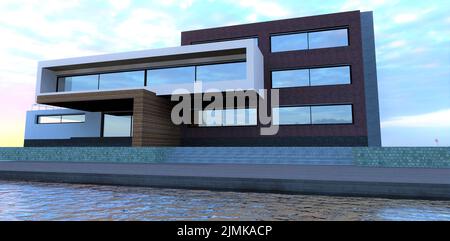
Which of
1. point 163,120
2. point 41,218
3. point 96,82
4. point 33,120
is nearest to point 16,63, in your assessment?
point 96,82

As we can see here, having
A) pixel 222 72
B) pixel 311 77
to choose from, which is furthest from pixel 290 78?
pixel 222 72

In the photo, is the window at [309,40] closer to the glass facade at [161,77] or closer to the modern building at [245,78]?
the modern building at [245,78]

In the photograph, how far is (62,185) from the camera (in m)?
7.79

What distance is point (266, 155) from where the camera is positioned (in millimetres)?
14109

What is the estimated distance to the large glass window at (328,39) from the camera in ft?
59.9

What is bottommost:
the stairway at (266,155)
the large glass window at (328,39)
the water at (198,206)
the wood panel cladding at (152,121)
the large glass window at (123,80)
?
the water at (198,206)

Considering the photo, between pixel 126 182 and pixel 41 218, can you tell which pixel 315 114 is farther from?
pixel 41 218

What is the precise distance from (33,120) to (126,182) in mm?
21886

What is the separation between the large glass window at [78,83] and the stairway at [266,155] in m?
8.92

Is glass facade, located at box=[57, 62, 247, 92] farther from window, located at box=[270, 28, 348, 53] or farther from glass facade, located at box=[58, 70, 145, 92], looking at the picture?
window, located at box=[270, 28, 348, 53]

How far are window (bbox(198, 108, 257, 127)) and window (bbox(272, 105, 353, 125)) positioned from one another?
1.61 meters

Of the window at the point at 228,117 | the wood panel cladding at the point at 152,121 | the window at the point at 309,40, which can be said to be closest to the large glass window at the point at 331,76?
the window at the point at 309,40

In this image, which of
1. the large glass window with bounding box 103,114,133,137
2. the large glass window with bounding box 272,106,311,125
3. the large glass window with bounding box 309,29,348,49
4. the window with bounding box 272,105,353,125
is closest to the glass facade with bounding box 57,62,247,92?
the large glass window with bounding box 103,114,133,137

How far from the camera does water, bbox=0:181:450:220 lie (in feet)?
14.3
